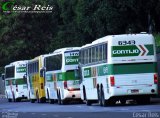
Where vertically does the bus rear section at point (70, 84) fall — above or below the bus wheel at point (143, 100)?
above

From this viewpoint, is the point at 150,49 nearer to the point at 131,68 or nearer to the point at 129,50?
the point at 129,50

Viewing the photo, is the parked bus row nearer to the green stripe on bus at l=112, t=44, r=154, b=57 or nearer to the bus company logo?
the green stripe on bus at l=112, t=44, r=154, b=57

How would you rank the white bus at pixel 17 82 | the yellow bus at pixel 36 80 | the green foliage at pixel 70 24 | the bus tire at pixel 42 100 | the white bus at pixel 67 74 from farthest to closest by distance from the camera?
the white bus at pixel 17 82, the green foliage at pixel 70 24, the bus tire at pixel 42 100, the yellow bus at pixel 36 80, the white bus at pixel 67 74

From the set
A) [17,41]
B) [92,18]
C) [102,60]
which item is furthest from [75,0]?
[102,60]

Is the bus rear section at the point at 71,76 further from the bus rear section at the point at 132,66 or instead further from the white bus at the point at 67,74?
the bus rear section at the point at 132,66

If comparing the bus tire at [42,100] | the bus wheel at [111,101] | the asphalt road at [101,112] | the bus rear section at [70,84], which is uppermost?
the bus rear section at [70,84]

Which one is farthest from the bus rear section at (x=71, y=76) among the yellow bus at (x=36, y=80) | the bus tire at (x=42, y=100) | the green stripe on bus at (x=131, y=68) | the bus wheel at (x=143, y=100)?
the bus tire at (x=42, y=100)

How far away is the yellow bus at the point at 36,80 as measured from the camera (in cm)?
4684

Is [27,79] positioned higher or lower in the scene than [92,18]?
lower

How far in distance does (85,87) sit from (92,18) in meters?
15.9

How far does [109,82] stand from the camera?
2983cm

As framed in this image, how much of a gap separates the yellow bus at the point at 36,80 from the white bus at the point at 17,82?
370 cm

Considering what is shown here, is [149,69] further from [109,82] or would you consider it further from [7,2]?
[7,2]

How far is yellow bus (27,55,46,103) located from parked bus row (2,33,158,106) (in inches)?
172
